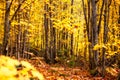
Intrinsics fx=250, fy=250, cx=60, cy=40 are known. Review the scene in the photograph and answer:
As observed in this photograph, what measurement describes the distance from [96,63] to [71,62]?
7405mm

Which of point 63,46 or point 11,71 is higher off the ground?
point 11,71

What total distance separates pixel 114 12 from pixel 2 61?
66.2 feet

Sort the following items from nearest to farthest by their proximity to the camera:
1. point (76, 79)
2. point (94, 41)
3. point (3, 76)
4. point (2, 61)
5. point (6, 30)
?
1. point (3, 76)
2. point (2, 61)
3. point (6, 30)
4. point (76, 79)
5. point (94, 41)

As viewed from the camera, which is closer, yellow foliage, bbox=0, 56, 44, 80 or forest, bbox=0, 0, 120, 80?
yellow foliage, bbox=0, 56, 44, 80

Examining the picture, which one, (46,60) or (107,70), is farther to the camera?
(46,60)

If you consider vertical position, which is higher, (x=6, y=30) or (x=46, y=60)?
(x=6, y=30)

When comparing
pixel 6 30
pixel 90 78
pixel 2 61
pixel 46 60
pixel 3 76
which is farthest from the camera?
pixel 46 60

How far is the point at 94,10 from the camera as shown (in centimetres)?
1458

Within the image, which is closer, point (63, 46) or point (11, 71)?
point (11, 71)

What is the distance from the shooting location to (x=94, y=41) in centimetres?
1430

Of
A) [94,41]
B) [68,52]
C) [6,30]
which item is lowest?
[68,52]

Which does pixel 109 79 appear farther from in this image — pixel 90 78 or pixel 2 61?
pixel 2 61

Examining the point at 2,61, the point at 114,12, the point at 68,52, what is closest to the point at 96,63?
the point at 114,12

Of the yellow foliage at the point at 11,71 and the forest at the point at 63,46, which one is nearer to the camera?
the yellow foliage at the point at 11,71
